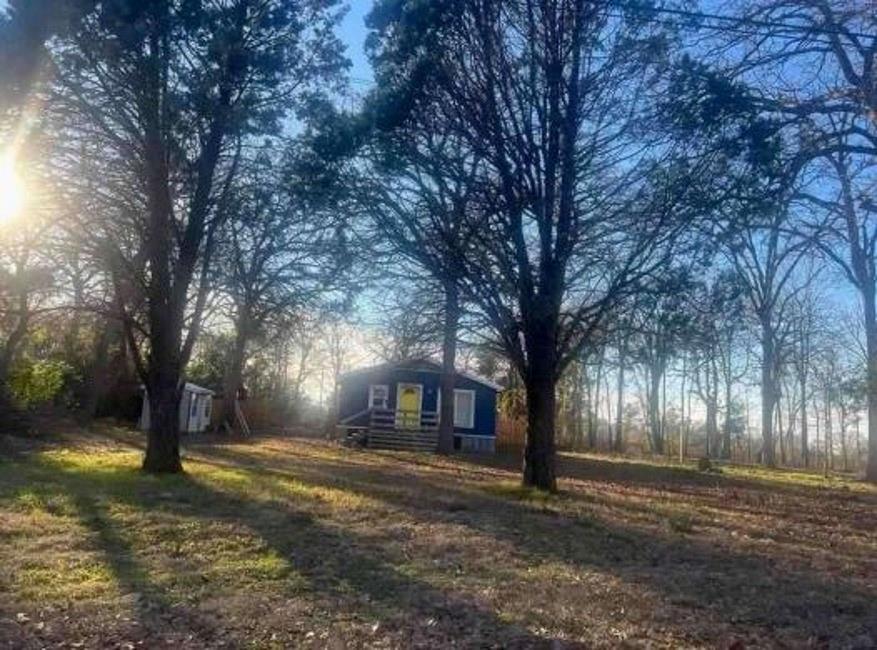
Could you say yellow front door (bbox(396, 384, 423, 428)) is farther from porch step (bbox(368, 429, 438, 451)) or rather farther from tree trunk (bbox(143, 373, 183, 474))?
tree trunk (bbox(143, 373, 183, 474))

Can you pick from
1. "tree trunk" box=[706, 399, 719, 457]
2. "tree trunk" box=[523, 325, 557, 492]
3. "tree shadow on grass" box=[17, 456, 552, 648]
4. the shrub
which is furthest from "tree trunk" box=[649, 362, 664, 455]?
"tree shadow on grass" box=[17, 456, 552, 648]

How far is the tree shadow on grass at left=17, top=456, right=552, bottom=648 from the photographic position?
17.9 ft

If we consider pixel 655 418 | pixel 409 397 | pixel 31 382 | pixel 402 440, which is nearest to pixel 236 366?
pixel 409 397

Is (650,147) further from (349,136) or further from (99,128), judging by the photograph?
(99,128)

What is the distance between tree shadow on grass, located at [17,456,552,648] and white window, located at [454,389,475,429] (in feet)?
79.1

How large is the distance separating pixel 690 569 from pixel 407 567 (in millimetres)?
2724

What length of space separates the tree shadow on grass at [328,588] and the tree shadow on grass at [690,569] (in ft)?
4.92

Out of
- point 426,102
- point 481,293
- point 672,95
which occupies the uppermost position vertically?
point 426,102

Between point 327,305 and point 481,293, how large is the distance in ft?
25.7

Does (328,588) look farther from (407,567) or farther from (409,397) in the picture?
(409,397)

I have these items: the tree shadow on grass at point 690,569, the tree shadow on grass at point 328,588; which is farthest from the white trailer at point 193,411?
the tree shadow on grass at point 328,588

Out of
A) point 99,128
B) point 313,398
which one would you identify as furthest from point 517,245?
point 313,398

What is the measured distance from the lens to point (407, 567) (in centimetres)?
757

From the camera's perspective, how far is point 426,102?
13281 mm
